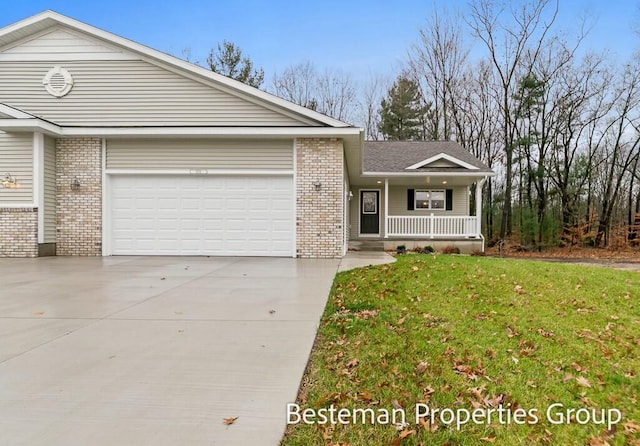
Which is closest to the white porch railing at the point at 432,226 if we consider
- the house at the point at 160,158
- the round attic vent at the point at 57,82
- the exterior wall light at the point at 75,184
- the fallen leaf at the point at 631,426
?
the house at the point at 160,158

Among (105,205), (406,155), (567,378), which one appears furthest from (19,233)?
(406,155)

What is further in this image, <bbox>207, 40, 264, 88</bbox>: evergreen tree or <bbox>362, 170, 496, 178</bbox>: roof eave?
<bbox>207, 40, 264, 88</bbox>: evergreen tree

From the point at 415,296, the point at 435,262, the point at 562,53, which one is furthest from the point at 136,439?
the point at 562,53

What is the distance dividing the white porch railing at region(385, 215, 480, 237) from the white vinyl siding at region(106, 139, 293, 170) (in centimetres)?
606

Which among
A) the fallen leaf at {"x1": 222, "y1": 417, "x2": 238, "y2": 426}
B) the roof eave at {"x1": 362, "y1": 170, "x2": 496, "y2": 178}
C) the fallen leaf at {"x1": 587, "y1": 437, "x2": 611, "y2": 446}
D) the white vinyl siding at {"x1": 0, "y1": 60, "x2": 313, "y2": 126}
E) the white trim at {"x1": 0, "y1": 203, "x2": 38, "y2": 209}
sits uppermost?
the white vinyl siding at {"x1": 0, "y1": 60, "x2": 313, "y2": 126}

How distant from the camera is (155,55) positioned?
10.4m

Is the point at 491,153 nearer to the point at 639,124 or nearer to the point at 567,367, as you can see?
the point at 639,124

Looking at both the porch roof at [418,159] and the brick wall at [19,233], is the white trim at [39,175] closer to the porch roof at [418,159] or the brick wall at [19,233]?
the brick wall at [19,233]

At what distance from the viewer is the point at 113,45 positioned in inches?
421

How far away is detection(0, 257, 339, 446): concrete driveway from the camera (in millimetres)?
2125

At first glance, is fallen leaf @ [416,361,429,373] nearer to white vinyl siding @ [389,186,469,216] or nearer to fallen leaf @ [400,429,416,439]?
fallen leaf @ [400,429,416,439]

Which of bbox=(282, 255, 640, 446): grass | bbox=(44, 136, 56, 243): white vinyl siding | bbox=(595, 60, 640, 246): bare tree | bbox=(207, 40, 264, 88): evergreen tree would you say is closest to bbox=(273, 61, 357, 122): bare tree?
bbox=(207, 40, 264, 88): evergreen tree

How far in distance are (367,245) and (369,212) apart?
2938 millimetres

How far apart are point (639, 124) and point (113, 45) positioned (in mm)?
24174
